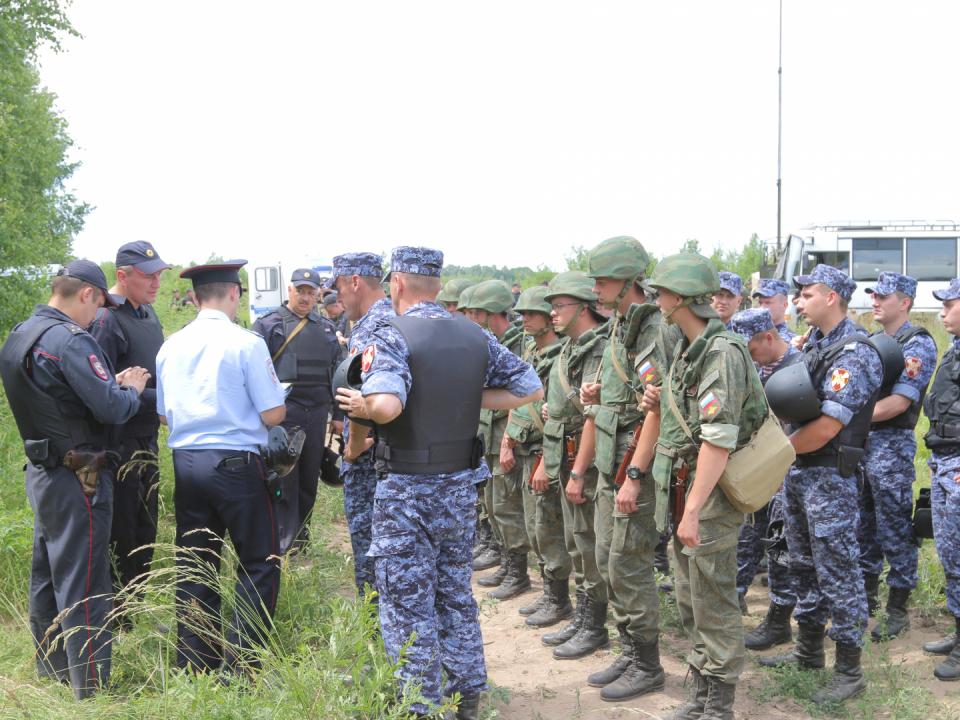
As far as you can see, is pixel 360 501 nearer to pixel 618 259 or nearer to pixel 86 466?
pixel 86 466

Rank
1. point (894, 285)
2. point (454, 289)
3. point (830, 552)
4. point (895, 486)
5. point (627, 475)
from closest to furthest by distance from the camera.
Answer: point (627, 475) → point (830, 552) → point (895, 486) → point (894, 285) → point (454, 289)

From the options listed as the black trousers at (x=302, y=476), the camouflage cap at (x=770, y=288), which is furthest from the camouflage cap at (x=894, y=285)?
the black trousers at (x=302, y=476)

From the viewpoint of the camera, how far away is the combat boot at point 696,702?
334 centimetres

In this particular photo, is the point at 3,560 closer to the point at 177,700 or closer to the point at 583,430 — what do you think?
the point at 177,700

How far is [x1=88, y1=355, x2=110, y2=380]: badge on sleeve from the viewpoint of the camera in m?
3.44

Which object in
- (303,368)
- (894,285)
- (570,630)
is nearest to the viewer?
(570,630)

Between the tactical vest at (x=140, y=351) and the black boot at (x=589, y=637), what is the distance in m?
2.88

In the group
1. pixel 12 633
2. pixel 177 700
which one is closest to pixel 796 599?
pixel 177 700

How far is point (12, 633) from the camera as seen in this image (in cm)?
404

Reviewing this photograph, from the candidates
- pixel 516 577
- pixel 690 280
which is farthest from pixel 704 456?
Answer: pixel 516 577

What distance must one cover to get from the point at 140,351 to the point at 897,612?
203 inches

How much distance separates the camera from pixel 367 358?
289 cm

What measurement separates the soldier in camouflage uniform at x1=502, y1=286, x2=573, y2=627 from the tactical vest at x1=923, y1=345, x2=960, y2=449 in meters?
2.35

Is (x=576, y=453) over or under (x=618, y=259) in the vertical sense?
under
